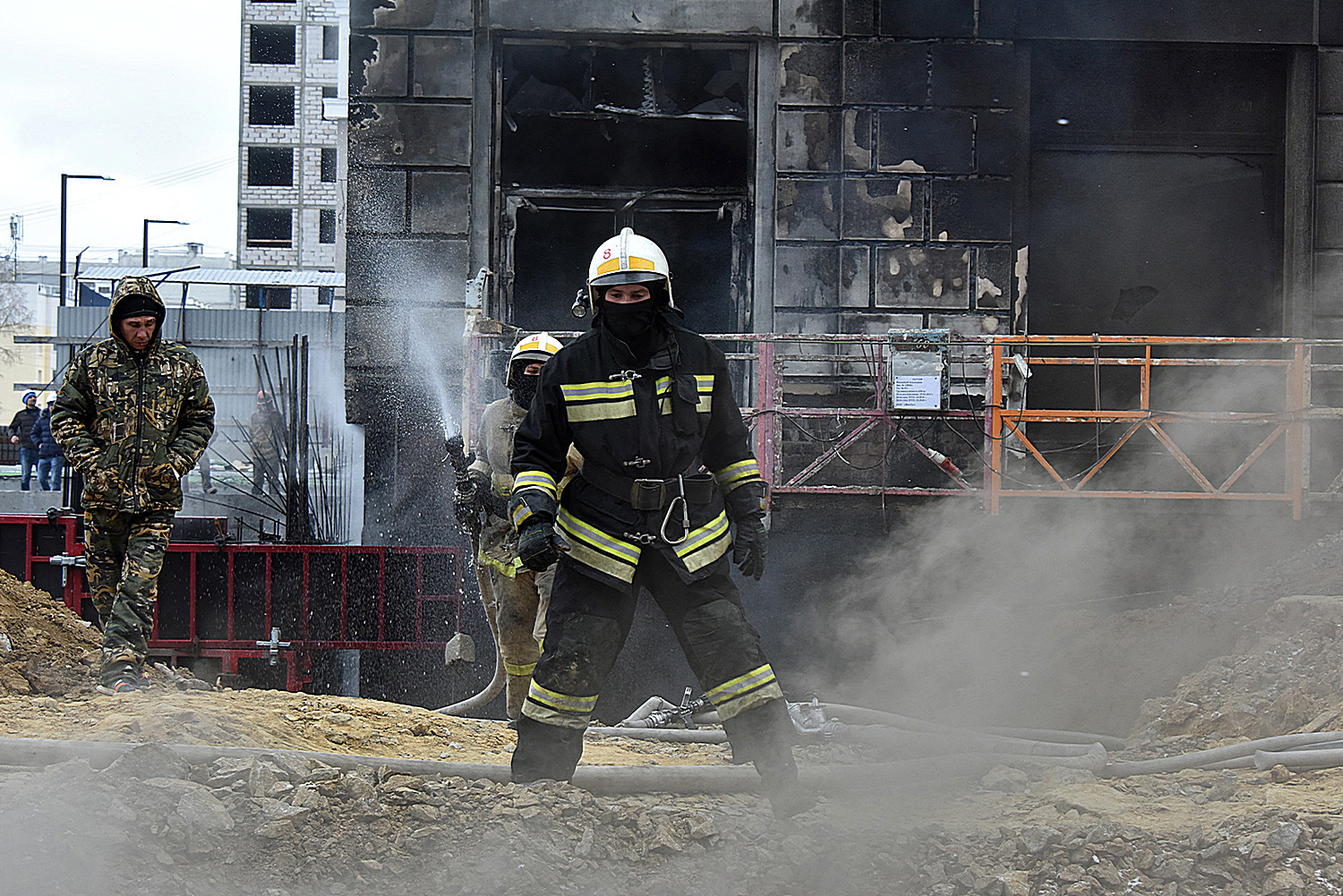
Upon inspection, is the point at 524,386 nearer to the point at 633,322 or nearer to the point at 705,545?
the point at 633,322

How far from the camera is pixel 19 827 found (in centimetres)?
359

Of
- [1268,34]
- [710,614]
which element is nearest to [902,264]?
[1268,34]

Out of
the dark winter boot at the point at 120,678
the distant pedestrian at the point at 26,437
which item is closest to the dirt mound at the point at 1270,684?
the dark winter boot at the point at 120,678

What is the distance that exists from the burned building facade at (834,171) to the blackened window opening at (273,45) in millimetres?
49184

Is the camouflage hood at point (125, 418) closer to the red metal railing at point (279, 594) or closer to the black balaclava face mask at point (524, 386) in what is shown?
the black balaclava face mask at point (524, 386)

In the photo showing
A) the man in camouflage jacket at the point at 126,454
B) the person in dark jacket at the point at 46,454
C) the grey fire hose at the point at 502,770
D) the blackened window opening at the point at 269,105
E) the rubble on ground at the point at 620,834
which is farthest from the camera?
the blackened window opening at the point at 269,105

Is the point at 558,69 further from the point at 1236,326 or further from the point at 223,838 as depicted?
the point at 223,838

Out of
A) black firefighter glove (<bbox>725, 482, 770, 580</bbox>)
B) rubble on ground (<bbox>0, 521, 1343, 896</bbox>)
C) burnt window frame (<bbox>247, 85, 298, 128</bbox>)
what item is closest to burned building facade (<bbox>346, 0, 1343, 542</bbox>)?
rubble on ground (<bbox>0, 521, 1343, 896</bbox>)

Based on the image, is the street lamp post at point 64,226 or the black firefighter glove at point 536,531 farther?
the street lamp post at point 64,226

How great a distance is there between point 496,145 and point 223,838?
775 cm

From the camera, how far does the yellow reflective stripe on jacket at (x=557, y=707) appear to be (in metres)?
4.04

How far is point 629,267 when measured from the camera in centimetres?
409

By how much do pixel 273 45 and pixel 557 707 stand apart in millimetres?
57419

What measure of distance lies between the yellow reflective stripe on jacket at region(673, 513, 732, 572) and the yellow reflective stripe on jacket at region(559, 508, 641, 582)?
163mm
